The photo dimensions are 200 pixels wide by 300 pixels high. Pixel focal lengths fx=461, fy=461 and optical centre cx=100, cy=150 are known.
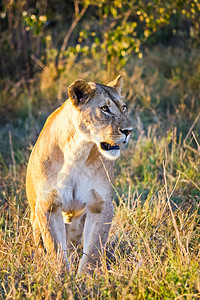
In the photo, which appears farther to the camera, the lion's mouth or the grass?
the lion's mouth

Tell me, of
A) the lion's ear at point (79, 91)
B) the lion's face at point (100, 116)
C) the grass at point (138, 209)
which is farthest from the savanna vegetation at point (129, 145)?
the lion's ear at point (79, 91)

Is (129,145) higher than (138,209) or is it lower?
lower

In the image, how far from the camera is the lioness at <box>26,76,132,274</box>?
286 cm

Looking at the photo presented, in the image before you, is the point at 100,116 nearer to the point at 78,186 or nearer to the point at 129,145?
the point at 78,186

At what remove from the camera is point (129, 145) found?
5508 millimetres

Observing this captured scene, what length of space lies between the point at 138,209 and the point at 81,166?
0.72 meters

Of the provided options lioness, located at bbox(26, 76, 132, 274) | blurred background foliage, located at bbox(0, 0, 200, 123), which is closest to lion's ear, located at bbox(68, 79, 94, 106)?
lioness, located at bbox(26, 76, 132, 274)

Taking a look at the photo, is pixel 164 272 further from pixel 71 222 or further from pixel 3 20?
pixel 3 20

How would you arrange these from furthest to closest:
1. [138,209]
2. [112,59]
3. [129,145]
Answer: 1. [112,59]
2. [129,145]
3. [138,209]

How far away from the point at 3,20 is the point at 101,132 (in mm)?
7380

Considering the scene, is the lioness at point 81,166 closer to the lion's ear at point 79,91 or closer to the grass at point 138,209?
the lion's ear at point 79,91

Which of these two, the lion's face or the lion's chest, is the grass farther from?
the lion's face

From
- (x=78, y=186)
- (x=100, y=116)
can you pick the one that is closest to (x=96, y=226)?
(x=78, y=186)

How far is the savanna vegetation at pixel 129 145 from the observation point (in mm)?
2473
